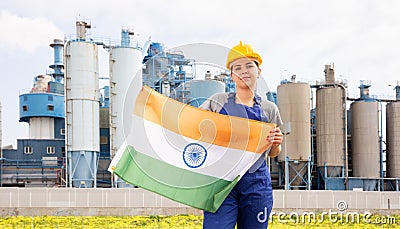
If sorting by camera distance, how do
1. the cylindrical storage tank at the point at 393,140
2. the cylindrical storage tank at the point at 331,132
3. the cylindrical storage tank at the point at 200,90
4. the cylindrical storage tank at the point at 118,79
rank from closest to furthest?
the cylindrical storage tank at the point at 200,90, the cylindrical storage tank at the point at 118,79, the cylindrical storage tank at the point at 331,132, the cylindrical storage tank at the point at 393,140

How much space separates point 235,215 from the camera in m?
3.80

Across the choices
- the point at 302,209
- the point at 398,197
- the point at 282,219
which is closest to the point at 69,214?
the point at 282,219

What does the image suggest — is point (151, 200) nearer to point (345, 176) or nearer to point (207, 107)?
point (207, 107)

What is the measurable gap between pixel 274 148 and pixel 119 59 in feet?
71.1

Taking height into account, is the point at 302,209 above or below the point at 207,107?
below

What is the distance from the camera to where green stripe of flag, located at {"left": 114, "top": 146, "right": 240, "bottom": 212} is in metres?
3.74

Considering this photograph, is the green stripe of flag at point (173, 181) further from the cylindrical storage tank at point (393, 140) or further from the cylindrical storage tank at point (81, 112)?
the cylindrical storage tank at point (393, 140)

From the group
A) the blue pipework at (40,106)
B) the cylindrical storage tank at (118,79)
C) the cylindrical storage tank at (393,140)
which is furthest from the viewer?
the blue pipework at (40,106)

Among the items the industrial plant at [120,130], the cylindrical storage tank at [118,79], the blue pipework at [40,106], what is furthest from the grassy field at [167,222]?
the blue pipework at [40,106]

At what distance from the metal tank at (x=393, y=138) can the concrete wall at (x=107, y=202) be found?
18.8 m

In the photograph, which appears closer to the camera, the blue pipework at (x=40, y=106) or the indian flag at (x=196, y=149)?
the indian flag at (x=196, y=149)

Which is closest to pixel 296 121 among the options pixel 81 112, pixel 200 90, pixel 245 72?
pixel 81 112

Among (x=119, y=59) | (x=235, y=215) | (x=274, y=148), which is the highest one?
(x=119, y=59)

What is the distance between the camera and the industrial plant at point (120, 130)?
2430 centimetres
